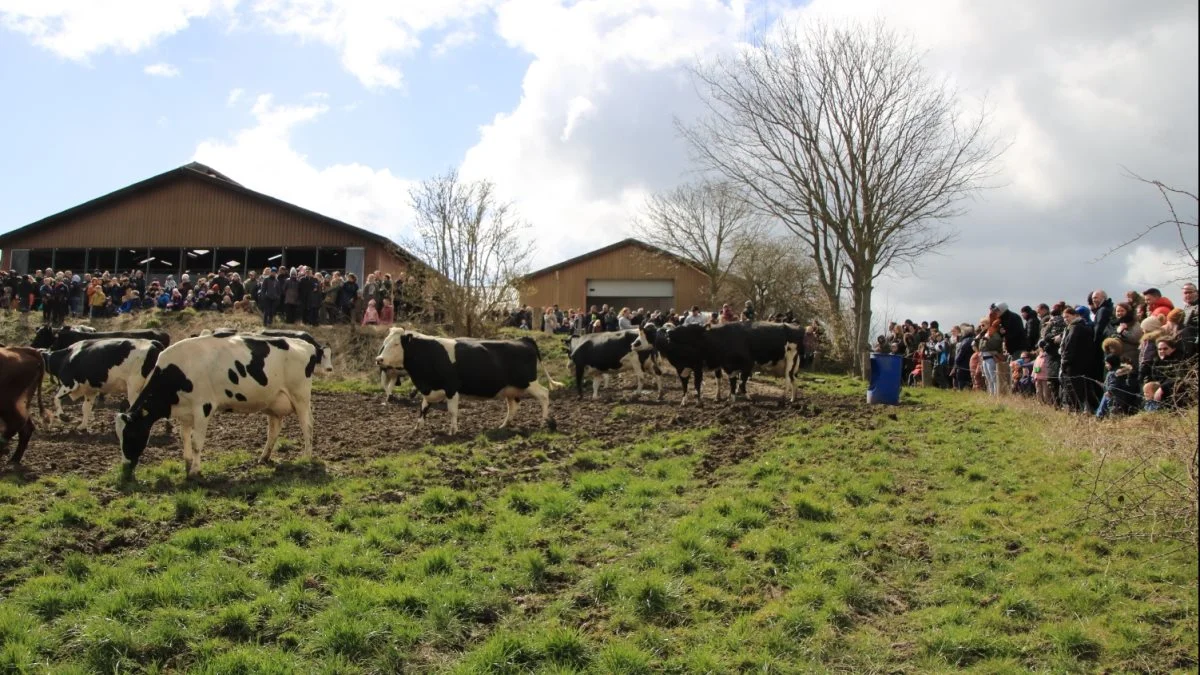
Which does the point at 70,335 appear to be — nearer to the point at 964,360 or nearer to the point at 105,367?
the point at 105,367

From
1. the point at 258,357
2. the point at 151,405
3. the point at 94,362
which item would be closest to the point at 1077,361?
the point at 258,357

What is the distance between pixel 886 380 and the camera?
19.7 metres

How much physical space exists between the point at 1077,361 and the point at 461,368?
10.0m

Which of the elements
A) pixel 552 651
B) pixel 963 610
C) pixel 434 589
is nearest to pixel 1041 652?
pixel 963 610

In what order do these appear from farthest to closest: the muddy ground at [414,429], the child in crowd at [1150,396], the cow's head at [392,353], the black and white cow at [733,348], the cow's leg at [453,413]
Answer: the black and white cow at [733,348]
the cow's head at [392,353]
the cow's leg at [453,413]
the muddy ground at [414,429]
the child in crowd at [1150,396]

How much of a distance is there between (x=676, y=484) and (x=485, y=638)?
443 centimetres

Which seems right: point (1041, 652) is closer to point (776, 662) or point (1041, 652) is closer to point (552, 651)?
point (776, 662)

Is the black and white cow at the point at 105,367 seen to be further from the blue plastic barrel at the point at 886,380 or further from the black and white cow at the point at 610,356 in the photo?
the blue plastic barrel at the point at 886,380

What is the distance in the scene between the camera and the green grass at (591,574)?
23.5ft

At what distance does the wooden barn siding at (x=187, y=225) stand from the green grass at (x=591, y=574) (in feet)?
109

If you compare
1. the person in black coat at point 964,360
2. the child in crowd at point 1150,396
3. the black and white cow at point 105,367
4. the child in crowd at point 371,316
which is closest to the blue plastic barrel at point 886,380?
the person in black coat at point 964,360

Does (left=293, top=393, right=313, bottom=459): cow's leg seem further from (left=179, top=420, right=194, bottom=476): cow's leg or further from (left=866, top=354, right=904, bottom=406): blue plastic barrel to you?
(left=866, top=354, right=904, bottom=406): blue plastic barrel

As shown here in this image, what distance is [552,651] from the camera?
282 inches

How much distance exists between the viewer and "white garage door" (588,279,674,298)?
2114 inches
